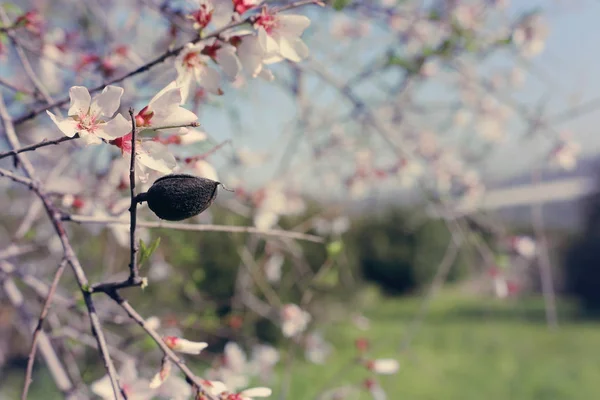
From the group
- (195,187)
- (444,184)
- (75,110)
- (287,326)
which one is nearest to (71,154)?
(287,326)

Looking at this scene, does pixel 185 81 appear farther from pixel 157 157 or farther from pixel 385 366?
pixel 385 366

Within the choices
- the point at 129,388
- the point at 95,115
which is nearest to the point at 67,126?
the point at 95,115

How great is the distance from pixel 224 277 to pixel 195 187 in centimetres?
650

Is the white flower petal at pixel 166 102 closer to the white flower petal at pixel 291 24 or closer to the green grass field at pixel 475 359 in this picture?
the white flower petal at pixel 291 24

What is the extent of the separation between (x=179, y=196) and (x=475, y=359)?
7.62 m

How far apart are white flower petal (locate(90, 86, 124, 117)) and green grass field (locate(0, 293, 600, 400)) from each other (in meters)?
3.81

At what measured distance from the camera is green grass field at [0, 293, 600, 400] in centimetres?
624

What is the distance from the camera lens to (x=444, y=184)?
4.12 metres

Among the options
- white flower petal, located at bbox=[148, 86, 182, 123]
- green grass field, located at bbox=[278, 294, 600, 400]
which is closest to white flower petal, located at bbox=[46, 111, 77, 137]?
white flower petal, located at bbox=[148, 86, 182, 123]

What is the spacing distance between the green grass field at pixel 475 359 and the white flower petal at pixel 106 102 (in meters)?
3.81

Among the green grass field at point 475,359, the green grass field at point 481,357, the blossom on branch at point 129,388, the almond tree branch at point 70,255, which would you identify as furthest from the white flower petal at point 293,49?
the green grass field at point 481,357

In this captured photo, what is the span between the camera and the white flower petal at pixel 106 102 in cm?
84

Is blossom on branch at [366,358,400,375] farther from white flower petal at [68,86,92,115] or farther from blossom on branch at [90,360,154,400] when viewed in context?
white flower petal at [68,86,92,115]

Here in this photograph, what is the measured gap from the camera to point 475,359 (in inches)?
302
